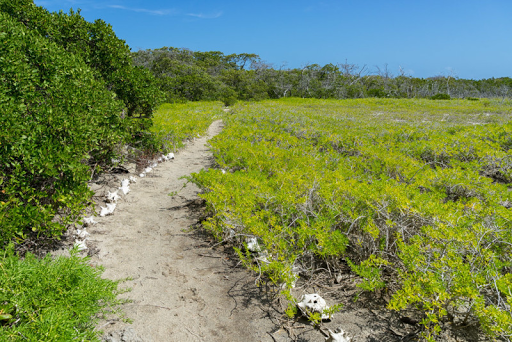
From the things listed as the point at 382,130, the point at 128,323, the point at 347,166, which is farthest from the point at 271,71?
the point at 128,323

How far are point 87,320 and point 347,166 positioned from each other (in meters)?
4.98

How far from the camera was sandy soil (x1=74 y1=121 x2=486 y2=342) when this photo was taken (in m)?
2.48

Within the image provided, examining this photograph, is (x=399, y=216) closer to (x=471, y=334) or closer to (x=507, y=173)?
(x=471, y=334)

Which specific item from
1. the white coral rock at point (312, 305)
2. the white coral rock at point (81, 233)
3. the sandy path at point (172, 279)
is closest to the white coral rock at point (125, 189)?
the sandy path at point (172, 279)

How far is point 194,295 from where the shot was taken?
302 centimetres

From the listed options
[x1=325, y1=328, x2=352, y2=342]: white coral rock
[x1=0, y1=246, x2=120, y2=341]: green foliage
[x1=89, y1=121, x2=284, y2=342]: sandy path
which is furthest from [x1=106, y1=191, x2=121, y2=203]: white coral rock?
[x1=325, y1=328, x2=352, y2=342]: white coral rock

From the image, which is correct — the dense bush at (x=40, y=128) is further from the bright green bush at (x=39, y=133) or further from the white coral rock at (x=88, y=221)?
the white coral rock at (x=88, y=221)

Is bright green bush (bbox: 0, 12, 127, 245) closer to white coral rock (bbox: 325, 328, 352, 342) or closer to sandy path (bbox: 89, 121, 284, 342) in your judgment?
sandy path (bbox: 89, 121, 284, 342)

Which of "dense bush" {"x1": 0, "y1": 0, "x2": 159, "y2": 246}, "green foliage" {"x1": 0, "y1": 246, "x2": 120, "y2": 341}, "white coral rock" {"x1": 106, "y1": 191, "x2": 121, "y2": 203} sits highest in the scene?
"dense bush" {"x1": 0, "y1": 0, "x2": 159, "y2": 246}

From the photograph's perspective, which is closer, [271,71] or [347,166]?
[347,166]

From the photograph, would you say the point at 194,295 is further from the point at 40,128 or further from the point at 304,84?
the point at 304,84

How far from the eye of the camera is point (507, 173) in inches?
220

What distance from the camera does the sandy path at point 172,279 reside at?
255 centimetres

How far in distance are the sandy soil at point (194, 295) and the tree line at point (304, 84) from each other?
89.4 feet
